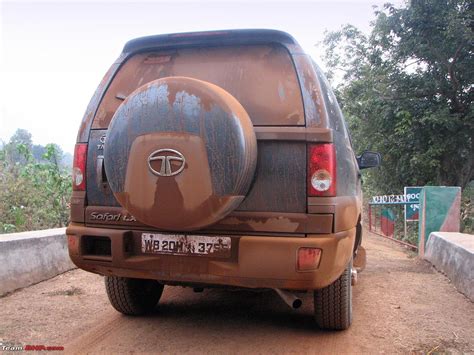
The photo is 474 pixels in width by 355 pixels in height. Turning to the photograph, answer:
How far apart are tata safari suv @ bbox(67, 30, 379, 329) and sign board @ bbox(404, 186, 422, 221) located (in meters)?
7.78

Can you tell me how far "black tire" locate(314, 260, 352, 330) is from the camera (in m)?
3.18

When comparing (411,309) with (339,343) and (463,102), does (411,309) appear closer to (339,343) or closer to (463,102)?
(339,343)

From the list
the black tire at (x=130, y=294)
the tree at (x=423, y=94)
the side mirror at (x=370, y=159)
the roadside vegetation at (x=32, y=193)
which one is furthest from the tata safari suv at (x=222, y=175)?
the tree at (x=423, y=94)

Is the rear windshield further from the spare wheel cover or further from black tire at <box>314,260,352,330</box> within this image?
black tire at <box>314,260,352,330</box>

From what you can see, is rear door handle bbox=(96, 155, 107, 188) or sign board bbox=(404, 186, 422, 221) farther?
sign board bbox=(404, 186, 422, 221)

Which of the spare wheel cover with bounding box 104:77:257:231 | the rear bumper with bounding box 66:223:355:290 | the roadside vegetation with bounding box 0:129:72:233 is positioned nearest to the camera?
the spare wheel cover with bounding box 104:77:257:231

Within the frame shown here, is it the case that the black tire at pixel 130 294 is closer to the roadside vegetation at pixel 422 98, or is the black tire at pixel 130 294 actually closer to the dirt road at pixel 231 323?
the dirt road at pixel 231 323

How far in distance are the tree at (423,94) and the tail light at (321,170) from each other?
11996 millimetres

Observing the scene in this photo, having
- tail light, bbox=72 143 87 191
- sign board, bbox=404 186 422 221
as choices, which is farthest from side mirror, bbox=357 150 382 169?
sign board, bbox=404 186 422 221

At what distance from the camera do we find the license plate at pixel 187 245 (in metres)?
2.75

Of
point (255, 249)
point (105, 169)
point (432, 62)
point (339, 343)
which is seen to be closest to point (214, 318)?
point (339, 343)

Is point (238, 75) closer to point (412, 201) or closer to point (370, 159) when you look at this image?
point (370, 159)

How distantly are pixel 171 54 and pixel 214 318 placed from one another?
2145mm

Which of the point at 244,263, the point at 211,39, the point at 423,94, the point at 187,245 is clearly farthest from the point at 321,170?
the point at 423,94
